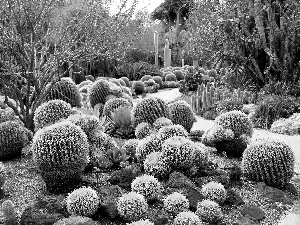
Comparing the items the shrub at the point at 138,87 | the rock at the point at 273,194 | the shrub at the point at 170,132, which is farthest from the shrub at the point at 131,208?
the shrub at the point at 138,87

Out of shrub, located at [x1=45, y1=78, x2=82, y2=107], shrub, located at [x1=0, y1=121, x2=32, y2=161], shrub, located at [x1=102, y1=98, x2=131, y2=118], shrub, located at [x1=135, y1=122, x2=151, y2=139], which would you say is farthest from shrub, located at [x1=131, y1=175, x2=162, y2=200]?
shrub, located at [x1=45, y1=78, x2=82, y2=107]

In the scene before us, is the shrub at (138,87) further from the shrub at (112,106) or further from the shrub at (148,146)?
the shrub at (148,146)

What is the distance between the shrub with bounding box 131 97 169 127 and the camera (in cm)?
655

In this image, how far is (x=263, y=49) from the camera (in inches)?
450

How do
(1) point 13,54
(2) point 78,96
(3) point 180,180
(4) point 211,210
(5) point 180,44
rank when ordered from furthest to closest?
(5) point 180,44 < (2) point 78,96 < (1) point 13,54 < (3) point 180,180 < (4) point 211,210

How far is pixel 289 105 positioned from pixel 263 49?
2.60 metres

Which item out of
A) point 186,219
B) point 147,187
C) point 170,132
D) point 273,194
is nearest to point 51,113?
point 170,132

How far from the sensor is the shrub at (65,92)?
7.14 meters

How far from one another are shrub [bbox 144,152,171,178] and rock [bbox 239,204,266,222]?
38.5 inches

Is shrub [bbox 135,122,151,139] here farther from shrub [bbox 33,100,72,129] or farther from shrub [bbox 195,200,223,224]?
shrub [bbox 195,200,223,224]

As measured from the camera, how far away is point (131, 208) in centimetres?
404

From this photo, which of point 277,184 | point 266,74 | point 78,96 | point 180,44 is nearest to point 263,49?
point 266,74

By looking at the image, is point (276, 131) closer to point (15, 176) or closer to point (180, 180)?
point (180, 180)

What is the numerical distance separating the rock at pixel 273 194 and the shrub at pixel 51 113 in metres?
2.83
